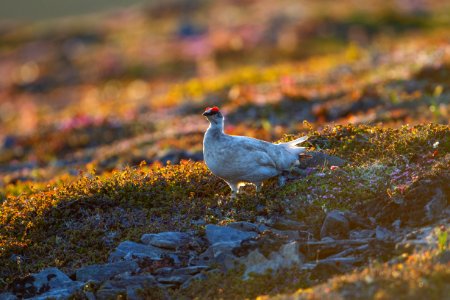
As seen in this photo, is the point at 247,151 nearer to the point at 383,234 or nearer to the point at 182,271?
the point at 182,271

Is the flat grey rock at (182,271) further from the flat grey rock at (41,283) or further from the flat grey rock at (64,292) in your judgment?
the flat grey rock at (41,283)

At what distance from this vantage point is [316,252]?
1107 cm

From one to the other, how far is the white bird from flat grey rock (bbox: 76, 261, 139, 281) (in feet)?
7.45

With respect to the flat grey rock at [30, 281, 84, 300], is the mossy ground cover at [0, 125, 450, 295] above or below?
above

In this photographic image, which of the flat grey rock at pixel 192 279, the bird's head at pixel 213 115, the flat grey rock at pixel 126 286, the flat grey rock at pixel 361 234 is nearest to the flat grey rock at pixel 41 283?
the flat grey rock at pixel 126 286

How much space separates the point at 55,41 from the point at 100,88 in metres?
25.8

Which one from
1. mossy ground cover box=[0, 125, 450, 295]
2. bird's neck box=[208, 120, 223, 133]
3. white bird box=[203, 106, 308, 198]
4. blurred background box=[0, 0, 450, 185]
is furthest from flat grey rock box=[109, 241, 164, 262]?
blurred background box=[0, 0, 450, 185]

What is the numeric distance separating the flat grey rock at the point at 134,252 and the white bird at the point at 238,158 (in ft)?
5.83

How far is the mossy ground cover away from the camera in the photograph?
1202 cm

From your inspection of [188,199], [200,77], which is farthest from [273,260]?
[200,77]

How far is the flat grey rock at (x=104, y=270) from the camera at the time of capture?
11.3 m

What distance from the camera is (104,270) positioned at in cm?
1139

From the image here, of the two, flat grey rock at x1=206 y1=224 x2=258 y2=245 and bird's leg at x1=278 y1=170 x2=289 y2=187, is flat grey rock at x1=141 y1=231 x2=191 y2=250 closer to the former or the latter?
flat grey rock at x1=206 y1=224 x2=258 y2=245

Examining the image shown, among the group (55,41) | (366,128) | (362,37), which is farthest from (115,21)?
(366,128)
